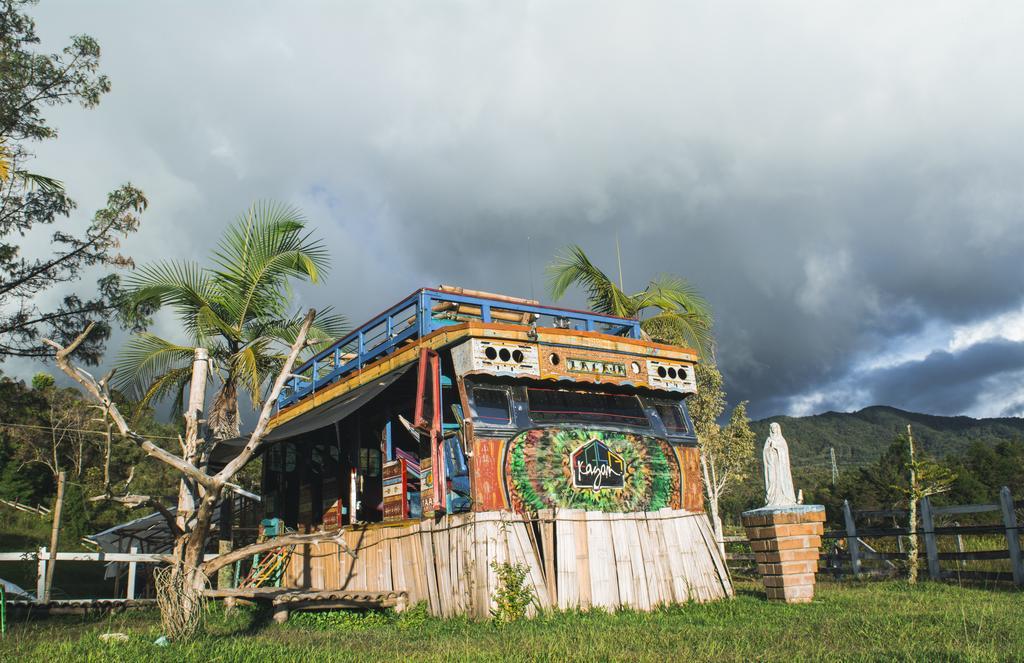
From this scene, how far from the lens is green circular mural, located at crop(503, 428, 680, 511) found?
12109 millimetres

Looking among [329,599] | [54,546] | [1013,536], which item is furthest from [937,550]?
[54,546]

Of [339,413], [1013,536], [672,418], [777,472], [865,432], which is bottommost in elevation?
[1013,536]

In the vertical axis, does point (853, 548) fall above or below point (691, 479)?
below

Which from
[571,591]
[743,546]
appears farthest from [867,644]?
[743,546]

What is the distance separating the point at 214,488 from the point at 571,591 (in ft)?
16.0

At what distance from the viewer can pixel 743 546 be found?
2708 cm

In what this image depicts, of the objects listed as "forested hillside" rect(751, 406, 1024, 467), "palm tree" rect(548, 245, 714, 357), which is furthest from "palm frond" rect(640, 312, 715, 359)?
"forested hillside" rect(751, 406, 1024, 467)

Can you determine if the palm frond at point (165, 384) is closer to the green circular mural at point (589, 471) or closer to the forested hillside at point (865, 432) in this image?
the green circular mural at point (589, 471)

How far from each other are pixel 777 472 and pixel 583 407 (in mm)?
3165

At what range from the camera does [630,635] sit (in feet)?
28.2

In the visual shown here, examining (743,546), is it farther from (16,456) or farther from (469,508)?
(16,456)

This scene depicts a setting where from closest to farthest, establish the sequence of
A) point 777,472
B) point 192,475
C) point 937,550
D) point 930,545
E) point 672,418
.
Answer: point 192,475 → point 777,472 → point 672,418 → point 930,545 → point 937,550

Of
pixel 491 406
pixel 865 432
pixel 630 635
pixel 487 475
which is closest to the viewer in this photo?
pixel 630 635

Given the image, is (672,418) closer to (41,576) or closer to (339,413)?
(339,413)
